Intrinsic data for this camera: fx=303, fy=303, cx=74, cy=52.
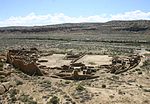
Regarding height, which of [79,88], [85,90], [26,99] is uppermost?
[26,99]

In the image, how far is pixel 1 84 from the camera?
103 feet

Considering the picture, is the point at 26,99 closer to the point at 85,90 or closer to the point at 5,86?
the point at 5,86

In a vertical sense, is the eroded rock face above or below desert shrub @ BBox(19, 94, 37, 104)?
above

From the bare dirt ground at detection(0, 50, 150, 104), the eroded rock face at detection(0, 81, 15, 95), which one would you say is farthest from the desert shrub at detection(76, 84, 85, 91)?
the eroded rock face at detection(0, 81, 15, 95)

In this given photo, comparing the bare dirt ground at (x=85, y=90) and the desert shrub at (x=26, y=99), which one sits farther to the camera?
the bare dirt ground at (x=85, y=90)

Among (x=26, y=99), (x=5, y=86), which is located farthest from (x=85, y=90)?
(x=5, y=86)

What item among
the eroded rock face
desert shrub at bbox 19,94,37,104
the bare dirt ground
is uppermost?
the eroded rock face

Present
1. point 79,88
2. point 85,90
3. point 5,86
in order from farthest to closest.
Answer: point 79,88 → point 85,90 → point 5,86

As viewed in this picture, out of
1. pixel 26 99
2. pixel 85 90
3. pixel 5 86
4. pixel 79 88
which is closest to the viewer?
pixel 26 99

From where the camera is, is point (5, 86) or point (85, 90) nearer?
point (5, 86)

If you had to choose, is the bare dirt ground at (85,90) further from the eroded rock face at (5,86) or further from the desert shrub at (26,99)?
the eroded rock face at (5,86)

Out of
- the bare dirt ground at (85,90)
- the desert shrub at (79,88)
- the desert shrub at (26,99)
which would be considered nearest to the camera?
the desert shrub at (26,99)

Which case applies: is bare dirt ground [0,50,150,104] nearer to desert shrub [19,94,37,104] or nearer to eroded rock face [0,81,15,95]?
desert shrub [19,94,37,104]

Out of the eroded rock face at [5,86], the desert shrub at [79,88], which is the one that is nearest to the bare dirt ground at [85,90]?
the desert shrub at [79,88]
